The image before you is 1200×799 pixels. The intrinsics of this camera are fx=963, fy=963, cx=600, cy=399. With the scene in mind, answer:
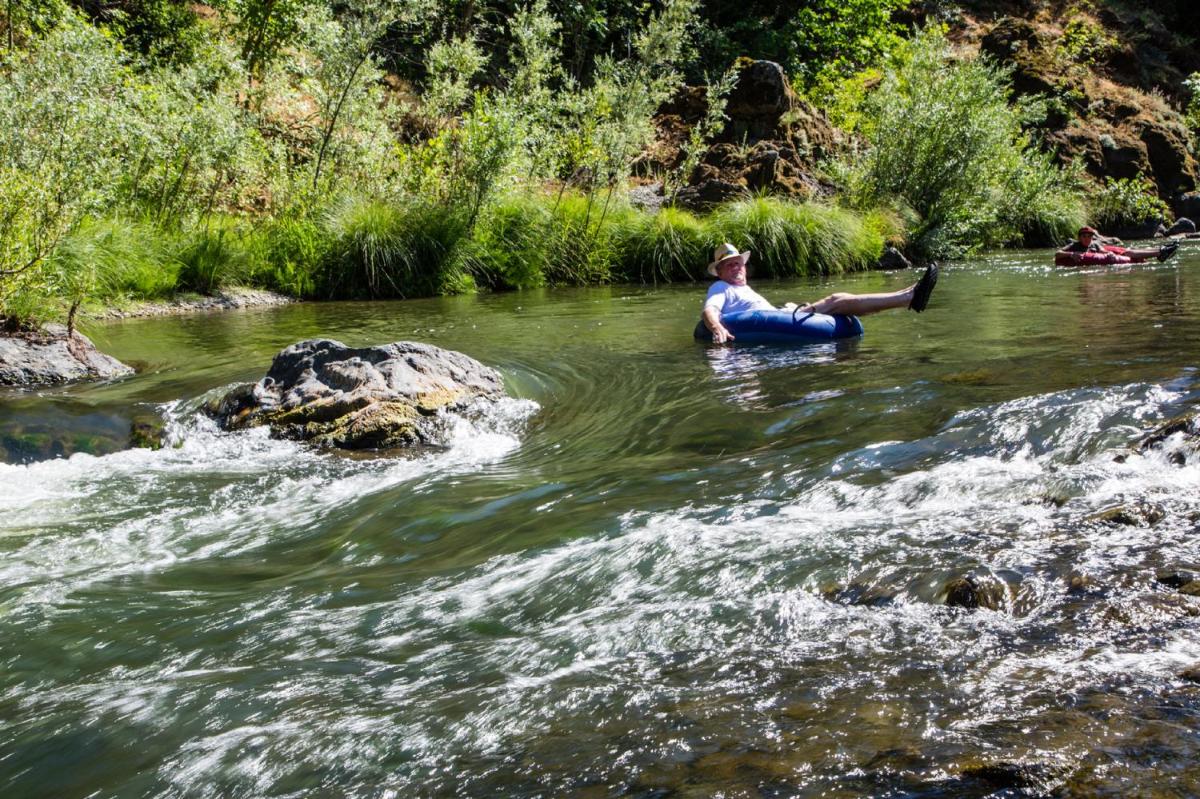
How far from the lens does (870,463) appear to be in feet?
14.9

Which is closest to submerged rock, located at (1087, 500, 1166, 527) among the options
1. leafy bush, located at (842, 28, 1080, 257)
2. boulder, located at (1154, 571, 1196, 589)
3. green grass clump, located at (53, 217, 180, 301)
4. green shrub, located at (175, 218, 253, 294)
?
boulder, located at (1154, 571, 1196, 589)

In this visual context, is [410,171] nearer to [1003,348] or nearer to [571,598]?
[1003,348]

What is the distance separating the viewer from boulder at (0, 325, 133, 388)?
7.72 meters

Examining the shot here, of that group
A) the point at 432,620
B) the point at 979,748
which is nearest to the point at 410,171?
the point at 432,620

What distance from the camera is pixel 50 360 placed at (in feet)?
26.2

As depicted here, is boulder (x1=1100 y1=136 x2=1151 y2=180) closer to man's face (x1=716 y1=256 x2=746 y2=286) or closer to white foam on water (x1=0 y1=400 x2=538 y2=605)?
man's face (x1=716 y1=256 x2=746 y2=286)

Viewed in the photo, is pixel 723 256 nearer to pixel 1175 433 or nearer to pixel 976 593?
pixel 1175 433

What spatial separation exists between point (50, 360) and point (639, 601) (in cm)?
673

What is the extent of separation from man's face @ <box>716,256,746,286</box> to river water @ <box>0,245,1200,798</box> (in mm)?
2991

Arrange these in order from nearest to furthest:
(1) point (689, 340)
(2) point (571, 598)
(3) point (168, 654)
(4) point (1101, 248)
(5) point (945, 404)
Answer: (3) point (168, 654), (2) point (571, 598), (5) point (945, 404), (1) point (689, 340), (4) point (1101, 248)

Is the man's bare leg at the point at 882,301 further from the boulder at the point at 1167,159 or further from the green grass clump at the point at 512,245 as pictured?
the boulder at the point at 1167,159

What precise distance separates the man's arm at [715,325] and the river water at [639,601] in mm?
2144

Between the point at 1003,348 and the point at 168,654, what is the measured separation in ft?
21.4

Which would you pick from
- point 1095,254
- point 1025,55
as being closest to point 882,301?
point 1095,254
